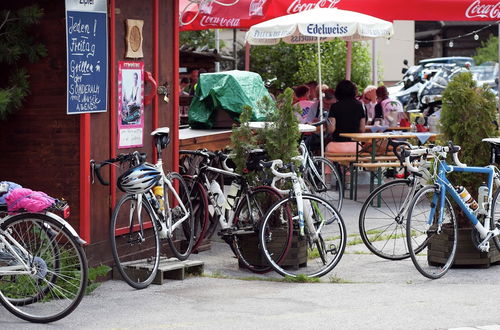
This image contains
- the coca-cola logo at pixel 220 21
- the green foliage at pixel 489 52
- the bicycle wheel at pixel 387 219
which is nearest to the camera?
the bicycle wheel at pixel 387 219

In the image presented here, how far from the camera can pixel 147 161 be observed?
31.8 feet

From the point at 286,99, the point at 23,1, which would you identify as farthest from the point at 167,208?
the point at 23,1

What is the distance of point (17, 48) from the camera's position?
8297 millimetres

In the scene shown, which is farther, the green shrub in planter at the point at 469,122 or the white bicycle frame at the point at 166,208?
the green shrub in planter at the point at 469,122

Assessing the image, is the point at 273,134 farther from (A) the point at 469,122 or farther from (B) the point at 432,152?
(A) the point at 469,122

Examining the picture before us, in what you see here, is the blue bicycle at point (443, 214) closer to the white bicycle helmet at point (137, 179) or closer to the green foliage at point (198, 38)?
the white bicycle helmet at point (137, 179)

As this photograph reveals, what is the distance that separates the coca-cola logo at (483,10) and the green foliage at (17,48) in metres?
8.63

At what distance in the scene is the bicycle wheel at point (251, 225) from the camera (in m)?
9.55

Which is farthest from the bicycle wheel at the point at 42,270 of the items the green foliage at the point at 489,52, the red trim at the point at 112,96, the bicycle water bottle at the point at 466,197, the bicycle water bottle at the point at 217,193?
the green foliage at the point at 489,52

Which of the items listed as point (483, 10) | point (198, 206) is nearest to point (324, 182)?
point (198, 206)

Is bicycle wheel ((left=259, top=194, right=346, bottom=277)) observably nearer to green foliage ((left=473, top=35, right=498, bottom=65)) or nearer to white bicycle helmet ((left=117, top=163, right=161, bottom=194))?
white bicycle helmet ((left=117, top=163, right=161, bottom=194))

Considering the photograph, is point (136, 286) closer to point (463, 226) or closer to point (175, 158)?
point (175, 158)

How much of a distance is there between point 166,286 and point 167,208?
783mm

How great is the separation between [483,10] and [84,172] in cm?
871
